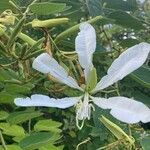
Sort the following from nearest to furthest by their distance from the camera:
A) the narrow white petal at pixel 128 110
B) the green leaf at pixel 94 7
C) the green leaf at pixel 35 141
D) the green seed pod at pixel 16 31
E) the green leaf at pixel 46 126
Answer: the narrow white petal at pixel 128 110, the green seed pod at pixel 16 31, the green leaf at pixel 35 141, the green leaf at pixel 94 7, the green leaf at pixel 46 126

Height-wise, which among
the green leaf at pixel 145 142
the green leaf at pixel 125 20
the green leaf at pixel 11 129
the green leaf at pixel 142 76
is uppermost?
the green leaf at pixel 125 20

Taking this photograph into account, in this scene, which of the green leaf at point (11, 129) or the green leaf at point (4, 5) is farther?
the green leaf at point (11, 129)

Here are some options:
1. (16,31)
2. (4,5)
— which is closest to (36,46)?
(16,31)

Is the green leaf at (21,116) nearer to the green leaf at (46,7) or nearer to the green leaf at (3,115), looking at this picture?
the green leaf at (3,115)

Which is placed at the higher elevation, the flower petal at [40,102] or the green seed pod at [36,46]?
the green seed pod at [36,46]

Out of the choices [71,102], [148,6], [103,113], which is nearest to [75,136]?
[148,6]

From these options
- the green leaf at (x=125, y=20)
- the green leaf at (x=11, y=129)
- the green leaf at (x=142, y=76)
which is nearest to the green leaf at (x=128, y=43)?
the green leaf at (x=125, y=20)
